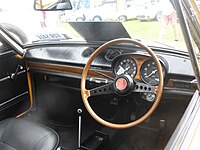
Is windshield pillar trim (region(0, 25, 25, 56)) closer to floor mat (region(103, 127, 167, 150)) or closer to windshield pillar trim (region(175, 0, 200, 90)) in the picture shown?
floor mat (region(103, 127, 167, 150))

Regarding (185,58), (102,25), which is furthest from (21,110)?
(185,58)

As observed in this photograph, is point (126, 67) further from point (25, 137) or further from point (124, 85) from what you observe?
point (25, 137)

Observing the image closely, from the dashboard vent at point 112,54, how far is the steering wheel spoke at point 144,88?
1.49 ft

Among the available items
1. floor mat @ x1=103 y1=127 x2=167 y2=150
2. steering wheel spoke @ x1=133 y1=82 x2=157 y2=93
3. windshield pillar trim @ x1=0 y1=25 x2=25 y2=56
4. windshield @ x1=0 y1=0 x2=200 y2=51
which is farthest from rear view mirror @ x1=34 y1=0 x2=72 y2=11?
floor mat @ x1=103 y1=127 x2=167 y2=150

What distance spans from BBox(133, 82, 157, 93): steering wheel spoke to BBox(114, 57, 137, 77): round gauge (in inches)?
5.6

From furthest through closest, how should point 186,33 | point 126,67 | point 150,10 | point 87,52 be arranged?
point 87,52, point 150,10, point 126,67, point 186,33

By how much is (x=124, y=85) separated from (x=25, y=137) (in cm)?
A: 82

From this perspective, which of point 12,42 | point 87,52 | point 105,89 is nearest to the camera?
point 105,89

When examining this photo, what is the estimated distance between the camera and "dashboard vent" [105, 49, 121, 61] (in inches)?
79.4

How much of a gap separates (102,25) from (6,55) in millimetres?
1029

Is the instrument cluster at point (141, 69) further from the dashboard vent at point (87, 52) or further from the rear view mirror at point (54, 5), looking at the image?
the rear view mirror at point (54, 5)

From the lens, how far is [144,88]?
160cm

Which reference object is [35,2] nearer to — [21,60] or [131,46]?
[21,60]

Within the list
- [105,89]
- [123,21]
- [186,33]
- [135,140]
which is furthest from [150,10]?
[135,140]
